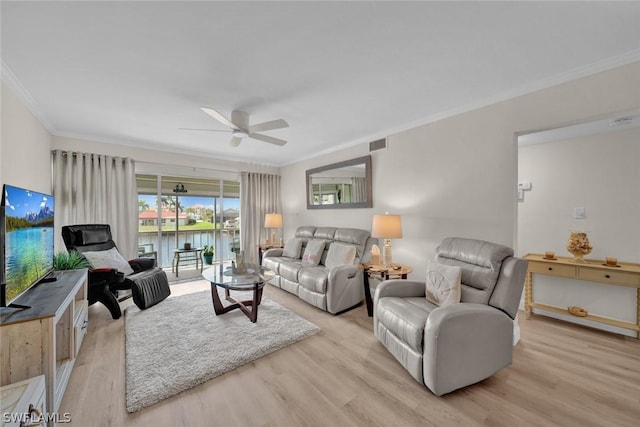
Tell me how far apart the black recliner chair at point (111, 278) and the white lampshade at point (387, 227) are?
298cm

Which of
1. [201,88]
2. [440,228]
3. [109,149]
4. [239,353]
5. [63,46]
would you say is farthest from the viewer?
[109,149]

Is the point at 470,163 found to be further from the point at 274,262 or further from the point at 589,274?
the point at 274,262

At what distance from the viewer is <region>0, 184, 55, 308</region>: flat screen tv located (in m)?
1.39

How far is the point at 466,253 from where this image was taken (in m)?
2.25

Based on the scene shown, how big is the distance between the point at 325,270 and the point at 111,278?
8.34ft

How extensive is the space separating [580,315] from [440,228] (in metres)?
1.66

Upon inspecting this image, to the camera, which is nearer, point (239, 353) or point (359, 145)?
point (239, 353)

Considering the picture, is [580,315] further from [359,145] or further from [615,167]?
[359,145]

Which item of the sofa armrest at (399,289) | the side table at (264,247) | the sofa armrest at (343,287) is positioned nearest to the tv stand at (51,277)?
the sofa armrest at (343,287)

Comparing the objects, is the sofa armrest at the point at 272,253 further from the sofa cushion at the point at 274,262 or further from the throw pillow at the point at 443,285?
the throw pillow at the point at 443,285

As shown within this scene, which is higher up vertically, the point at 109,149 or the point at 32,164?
the point at 109,149

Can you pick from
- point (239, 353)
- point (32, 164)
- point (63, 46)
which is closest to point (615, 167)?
point (239, 353)

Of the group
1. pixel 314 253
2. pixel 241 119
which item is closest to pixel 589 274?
pixel 314 253

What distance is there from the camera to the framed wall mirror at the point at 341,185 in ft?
12.8
